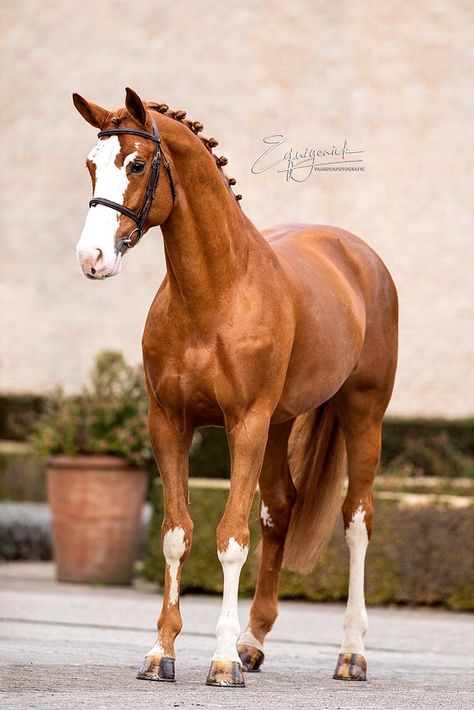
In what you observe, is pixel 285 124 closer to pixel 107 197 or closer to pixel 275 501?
pixel 275 501

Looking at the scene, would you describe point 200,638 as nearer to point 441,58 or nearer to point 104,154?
point 104,154

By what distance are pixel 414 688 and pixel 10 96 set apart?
14694 mm

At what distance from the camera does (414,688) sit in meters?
5.09

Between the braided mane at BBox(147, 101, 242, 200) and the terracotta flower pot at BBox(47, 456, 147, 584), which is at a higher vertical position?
the braided mane at BBox(147, 101, 242, 200)

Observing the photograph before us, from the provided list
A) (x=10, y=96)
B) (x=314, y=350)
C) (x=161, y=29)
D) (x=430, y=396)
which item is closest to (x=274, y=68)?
(x=161, y=29)

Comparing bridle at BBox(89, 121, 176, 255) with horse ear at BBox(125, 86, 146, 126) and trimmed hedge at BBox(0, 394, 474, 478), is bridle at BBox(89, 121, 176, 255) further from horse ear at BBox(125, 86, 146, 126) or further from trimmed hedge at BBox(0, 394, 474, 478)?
trimmed hedge at BBox(0, 394, 474, 478)

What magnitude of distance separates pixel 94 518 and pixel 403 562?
2632 mm

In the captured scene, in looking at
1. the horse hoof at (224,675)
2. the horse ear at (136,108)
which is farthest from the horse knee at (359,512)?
the horse ear at (136,108)

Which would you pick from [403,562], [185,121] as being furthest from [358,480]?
[403,562]

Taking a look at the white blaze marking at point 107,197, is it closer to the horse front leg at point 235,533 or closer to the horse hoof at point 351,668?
the horse front leg at point 235,533

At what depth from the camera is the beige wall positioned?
1747 centimetres

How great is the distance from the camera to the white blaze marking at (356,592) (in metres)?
5.66

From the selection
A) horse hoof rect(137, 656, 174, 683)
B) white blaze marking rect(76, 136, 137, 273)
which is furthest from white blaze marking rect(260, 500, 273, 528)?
white blaze marking rect(76, 136, 137, 273)

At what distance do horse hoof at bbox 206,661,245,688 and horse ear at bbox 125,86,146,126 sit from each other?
6.50 feet
